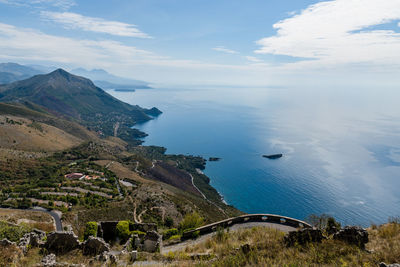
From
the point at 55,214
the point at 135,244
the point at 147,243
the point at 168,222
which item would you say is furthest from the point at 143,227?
the point at 55,214

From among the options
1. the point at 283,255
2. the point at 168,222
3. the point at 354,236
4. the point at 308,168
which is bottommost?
the point at 308,168

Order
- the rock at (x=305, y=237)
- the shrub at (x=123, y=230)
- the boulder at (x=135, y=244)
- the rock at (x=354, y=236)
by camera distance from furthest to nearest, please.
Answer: the shrub at (x=123, y=230) → the boulder at (x=135, y=244) → the rock at (x=305, y=237) → the rock at (x=354, y=236)

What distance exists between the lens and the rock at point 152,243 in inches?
596

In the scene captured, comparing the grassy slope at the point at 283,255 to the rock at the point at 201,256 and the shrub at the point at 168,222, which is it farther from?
the shrub at the point at 168,222

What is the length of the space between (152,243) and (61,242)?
5.81 m

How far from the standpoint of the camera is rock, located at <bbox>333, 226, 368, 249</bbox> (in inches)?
370

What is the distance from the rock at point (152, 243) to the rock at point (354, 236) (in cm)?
1068

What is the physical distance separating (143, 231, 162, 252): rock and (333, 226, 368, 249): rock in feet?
35.1

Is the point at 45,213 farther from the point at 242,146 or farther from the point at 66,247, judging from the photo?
the point at 242,146

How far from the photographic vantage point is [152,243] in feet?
51.2

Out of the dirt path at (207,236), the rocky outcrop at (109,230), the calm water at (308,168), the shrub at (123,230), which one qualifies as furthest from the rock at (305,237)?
the calm water at (308,168)

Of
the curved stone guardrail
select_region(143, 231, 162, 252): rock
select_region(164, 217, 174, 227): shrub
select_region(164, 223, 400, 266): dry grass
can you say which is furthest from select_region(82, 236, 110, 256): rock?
select_region(164, 217, 174, 227): shrub

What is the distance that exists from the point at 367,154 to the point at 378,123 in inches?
4142

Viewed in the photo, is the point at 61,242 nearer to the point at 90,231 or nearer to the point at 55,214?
the point at 90,231
